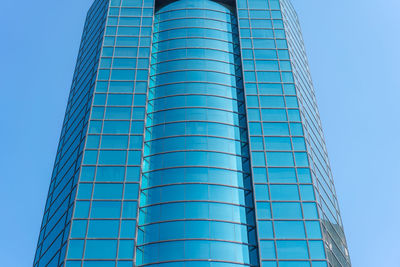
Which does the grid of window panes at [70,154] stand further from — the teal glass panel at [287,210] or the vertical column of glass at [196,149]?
the teal glass panel at [287,210]

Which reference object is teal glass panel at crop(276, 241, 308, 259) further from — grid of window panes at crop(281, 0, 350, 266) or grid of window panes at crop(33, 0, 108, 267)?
grid of window panes at crop(33, 0, 108, 267)

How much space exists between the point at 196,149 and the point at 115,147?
8.56m

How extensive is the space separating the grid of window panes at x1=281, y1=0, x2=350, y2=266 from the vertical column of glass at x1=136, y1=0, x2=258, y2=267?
7.22m

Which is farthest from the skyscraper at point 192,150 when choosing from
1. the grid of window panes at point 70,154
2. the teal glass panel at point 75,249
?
the grid of window panes at point 70,154

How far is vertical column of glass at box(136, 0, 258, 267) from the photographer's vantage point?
156 ft

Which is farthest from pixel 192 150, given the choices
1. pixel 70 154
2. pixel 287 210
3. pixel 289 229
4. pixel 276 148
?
pixel 70 154

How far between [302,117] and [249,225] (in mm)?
14776

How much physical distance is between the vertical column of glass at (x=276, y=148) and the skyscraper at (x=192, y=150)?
0.13 metres

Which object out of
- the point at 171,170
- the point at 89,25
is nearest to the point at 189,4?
the point at 89,25

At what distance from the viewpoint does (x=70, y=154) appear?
56.8 m

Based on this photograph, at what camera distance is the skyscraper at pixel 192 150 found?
47.0 metres

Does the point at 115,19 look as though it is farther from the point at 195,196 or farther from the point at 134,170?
the point at 195,196

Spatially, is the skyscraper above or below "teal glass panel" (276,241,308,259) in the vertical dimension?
above

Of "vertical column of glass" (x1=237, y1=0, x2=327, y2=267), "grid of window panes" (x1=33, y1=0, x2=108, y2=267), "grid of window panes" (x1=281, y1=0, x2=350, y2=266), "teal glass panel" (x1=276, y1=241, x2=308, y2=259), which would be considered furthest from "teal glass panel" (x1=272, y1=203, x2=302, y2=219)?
"grid of window panes" (x1=33, y1=0, x2=108, y2=267)
